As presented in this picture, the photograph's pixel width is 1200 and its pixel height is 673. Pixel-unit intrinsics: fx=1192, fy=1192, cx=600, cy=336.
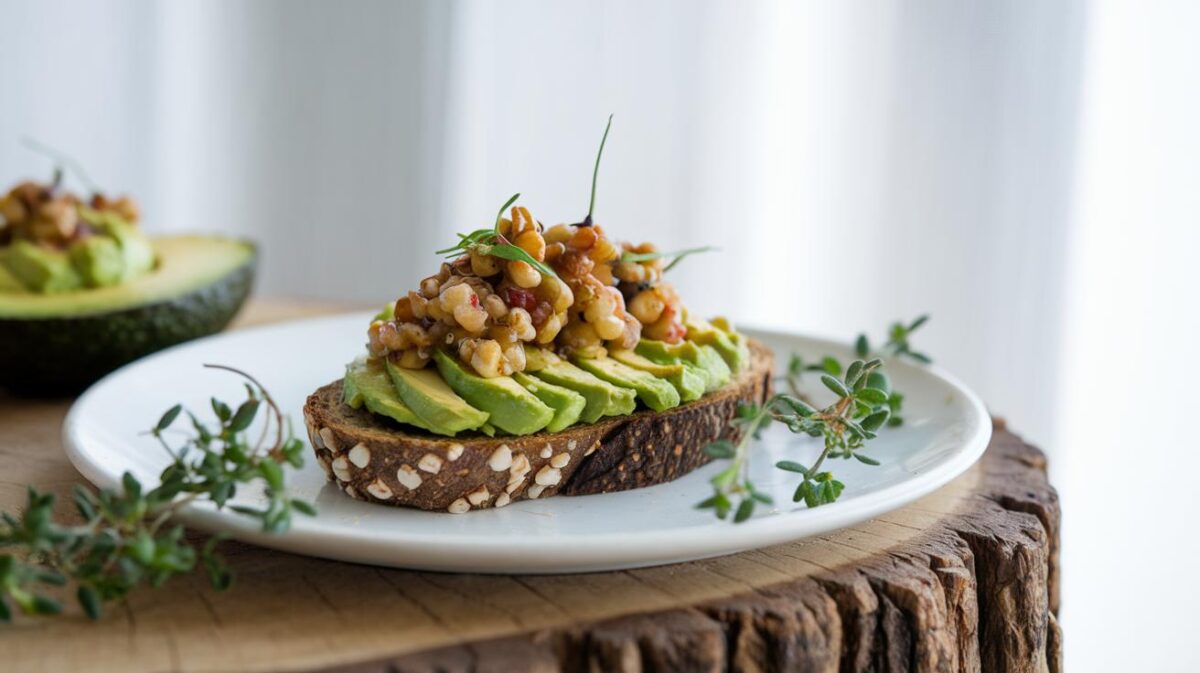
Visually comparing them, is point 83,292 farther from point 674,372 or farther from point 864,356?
point 864,356

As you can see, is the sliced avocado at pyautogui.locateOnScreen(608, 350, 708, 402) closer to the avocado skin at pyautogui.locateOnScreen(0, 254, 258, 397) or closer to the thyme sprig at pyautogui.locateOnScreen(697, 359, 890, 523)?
the thyme sprig at pyautogui.locateOnScreen(697, 359, 890, 523)

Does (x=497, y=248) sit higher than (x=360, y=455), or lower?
higher

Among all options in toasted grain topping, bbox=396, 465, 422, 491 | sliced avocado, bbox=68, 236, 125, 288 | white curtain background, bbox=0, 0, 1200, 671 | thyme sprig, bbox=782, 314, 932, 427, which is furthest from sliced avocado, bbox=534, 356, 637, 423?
white curtain background, bbox=0, 0, 1200, 671

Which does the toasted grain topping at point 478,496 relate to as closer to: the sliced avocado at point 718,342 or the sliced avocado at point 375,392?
the sliced avocado at point 375,392

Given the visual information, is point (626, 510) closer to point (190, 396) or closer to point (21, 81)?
point (190, 396)

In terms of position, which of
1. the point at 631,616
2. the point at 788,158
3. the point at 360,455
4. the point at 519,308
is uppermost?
the point at 788,158

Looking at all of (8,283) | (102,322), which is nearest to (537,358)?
(102,322)

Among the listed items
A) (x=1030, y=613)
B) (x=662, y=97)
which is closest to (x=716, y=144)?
(x=662, y=97)
